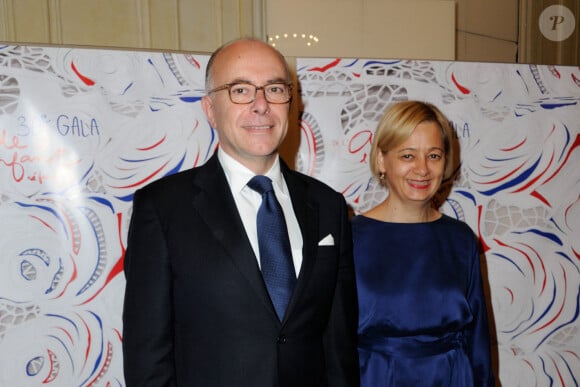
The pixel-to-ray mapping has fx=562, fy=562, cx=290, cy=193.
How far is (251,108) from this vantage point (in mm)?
1350

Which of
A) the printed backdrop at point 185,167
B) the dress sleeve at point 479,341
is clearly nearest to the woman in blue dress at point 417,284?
the dress sleeve at point 479,341

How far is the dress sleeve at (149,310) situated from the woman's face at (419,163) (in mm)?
804

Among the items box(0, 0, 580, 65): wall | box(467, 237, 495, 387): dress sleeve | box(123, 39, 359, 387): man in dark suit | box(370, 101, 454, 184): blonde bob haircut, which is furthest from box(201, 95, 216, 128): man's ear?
box(0, 0, 580, 65): wall

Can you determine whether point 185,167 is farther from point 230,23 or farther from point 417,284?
point 230,23

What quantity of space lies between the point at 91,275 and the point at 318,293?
0.96 meters

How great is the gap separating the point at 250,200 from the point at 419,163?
602 mm

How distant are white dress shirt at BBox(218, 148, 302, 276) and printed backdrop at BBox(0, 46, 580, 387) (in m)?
0.69

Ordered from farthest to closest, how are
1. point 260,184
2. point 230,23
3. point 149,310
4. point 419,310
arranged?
point 230,23 → point 419,310 → point 260,184 → point 149,310

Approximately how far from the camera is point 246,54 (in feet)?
4.50

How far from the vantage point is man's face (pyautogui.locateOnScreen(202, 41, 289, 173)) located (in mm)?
1348

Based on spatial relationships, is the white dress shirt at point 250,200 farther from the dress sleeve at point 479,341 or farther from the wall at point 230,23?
the wall at point 230,23

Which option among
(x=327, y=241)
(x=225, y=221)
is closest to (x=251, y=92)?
(x=225, y=221)

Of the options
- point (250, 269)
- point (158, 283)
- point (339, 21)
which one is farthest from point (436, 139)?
point (339, 21)

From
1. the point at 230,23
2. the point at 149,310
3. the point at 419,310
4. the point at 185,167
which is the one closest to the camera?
the point at 149,310
